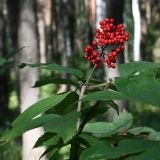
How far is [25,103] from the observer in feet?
26.1

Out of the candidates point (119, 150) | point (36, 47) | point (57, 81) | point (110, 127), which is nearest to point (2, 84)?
point (36, 47)

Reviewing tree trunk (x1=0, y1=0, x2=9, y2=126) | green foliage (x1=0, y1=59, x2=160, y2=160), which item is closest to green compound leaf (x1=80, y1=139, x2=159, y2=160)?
green foliage (x1=0, y1=59, x2=160, y2=160)

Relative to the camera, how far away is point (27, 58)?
7.64 metres

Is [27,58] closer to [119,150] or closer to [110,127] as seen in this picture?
[110,127]

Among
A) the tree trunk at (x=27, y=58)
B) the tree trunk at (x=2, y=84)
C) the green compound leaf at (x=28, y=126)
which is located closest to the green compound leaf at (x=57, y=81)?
the green compound leaf at (x=28, y=126)

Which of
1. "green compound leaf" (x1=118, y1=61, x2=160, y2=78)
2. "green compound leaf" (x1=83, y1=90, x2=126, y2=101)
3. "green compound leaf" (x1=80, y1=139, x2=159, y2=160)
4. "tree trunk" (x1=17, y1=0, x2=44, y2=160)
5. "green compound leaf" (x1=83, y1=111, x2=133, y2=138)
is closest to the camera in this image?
"green compound leaf" (x1=80, y1=139, x2=159, y2=160)

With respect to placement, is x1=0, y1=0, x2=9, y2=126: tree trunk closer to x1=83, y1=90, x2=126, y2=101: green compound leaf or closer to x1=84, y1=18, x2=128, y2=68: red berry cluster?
x1=84, y1=18, x2=128, y2=68: red berry cluster

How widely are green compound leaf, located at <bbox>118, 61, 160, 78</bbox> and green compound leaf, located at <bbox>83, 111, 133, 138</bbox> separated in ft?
0.94

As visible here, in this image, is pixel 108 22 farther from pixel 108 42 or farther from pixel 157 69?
pixel 157 69

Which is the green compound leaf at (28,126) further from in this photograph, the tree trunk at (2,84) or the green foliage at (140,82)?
the tree trunk at (2,84)

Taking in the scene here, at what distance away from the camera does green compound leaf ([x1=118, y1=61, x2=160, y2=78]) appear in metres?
1.51

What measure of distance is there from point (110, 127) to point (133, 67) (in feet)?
1.13

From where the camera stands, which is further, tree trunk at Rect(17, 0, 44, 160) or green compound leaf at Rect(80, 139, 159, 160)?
tree trunk at Rect(17, 0, 44, 160)

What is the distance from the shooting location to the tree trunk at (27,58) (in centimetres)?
754
